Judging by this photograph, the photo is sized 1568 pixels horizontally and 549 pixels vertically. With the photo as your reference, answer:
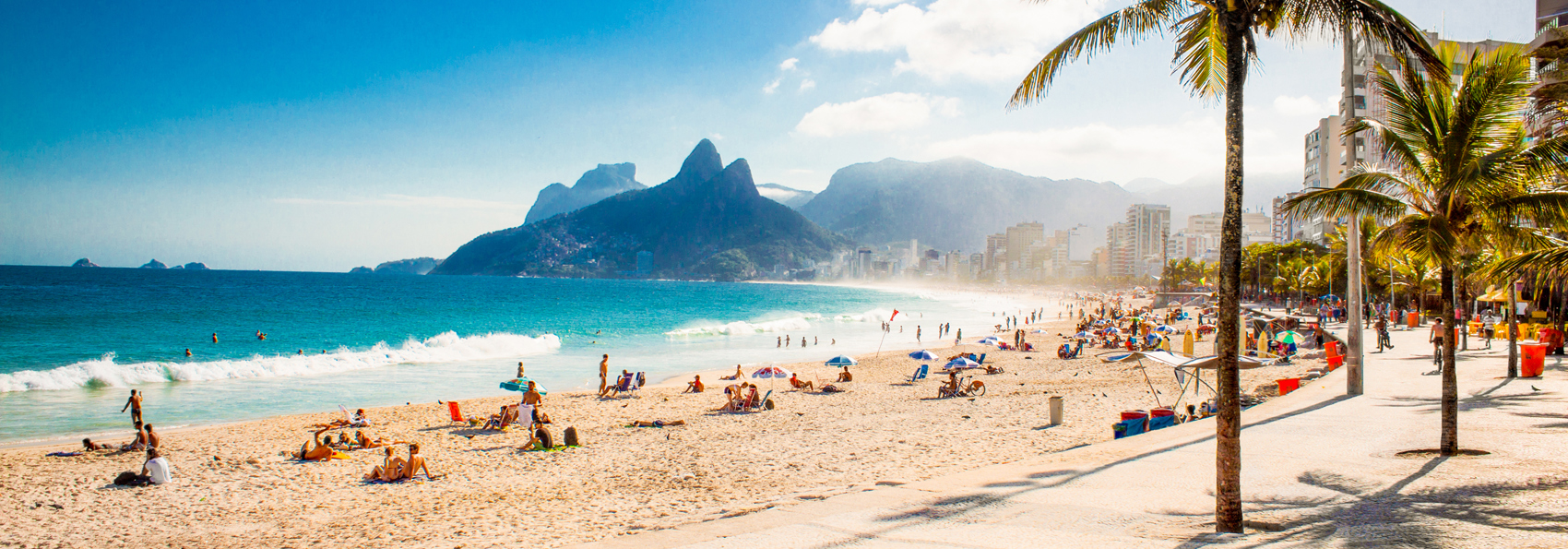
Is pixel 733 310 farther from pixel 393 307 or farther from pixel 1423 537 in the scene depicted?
pixel 1423 537

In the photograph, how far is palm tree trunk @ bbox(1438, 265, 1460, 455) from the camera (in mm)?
6914

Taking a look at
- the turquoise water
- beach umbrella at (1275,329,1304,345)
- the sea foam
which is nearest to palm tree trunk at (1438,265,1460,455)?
beach umbrella at (1275,329,1304,345)

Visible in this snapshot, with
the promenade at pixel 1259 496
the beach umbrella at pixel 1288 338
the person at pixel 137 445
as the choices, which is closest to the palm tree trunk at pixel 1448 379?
the promenade at pixel 1259 496

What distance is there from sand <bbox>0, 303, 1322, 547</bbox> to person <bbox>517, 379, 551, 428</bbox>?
1.60 ft

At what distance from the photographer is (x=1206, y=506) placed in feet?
20.0

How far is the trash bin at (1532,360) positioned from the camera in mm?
12406

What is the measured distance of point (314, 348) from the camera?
3656 cm

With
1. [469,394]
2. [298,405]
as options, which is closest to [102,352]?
[298,405]

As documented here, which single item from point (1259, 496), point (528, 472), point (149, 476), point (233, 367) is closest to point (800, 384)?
point (528, 472)

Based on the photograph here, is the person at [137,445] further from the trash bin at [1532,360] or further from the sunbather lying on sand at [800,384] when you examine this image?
the trash bin at [1532,360]

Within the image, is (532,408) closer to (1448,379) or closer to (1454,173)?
(1448,379)

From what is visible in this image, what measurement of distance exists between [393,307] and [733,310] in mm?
34491

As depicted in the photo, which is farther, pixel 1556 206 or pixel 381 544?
pixel 381 544

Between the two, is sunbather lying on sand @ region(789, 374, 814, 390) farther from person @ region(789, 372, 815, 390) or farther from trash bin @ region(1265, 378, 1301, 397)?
trash bin @ region(1265, 378, 1301, 397)
